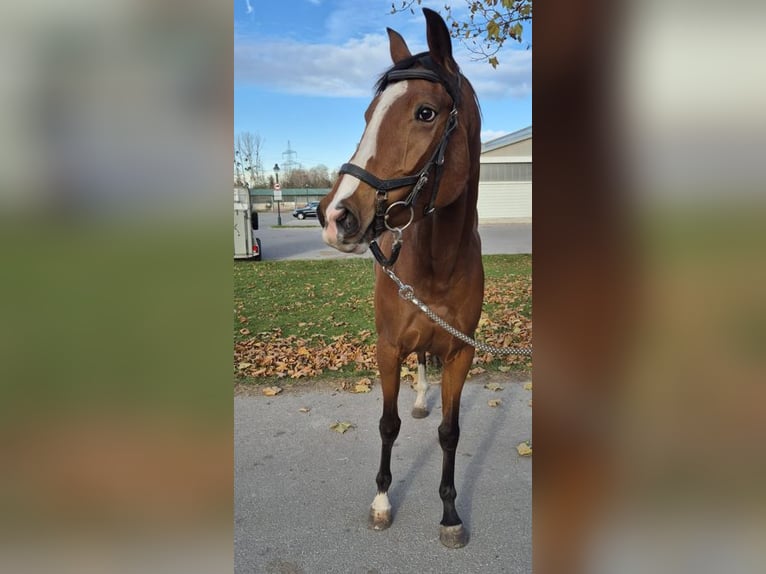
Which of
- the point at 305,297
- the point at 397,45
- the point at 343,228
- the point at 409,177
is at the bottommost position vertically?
the point at 305,297

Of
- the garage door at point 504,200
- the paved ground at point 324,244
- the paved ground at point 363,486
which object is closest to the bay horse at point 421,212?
Answer: the paved ground at point 363,486

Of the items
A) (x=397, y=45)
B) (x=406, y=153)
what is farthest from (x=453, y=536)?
(x=397, y=45)

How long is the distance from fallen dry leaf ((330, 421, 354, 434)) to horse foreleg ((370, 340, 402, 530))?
100 cm

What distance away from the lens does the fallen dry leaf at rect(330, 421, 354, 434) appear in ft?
13.1

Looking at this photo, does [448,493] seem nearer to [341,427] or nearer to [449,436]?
[449,436]

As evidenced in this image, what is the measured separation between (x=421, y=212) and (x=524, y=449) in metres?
2.45

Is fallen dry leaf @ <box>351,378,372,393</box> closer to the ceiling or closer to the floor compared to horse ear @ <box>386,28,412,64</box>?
closer to the floor

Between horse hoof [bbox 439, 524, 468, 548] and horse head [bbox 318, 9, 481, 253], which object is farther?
horse hoof [bbox 439, 524, 468, 548]

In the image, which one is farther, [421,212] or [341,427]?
[341,427]

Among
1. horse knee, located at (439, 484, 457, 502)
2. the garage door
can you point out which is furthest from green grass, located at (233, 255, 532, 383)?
the garage door

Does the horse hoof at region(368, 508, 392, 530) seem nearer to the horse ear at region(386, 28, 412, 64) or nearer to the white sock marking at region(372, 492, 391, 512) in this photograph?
the white sock marking at region(372, 492, 391, 512)

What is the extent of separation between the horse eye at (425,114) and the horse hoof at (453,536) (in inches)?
87.4

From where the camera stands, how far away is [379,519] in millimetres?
2852
